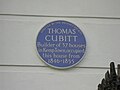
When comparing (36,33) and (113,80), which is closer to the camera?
(113,80)

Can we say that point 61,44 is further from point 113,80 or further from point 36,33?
point 113,80

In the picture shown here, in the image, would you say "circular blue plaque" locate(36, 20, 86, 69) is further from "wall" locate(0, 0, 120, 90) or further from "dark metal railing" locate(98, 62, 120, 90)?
"dark metal railing" locate(98, 62, 120, 90)

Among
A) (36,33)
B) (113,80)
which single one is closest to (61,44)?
(36,33)

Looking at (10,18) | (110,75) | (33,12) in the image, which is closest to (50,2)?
(33,12)

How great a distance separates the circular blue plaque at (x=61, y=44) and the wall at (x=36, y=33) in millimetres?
51

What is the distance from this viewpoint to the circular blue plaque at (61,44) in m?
2.85

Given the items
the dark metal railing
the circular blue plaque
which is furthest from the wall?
the dark metal railing

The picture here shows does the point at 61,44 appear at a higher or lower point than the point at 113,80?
higher

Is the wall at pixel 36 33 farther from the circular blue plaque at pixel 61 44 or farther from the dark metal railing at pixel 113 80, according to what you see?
the dark metal railing at pixel 113 80

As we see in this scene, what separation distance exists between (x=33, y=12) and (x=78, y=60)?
2.16 ft

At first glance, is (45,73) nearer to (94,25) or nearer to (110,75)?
(94,25)

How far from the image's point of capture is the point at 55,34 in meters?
2.91

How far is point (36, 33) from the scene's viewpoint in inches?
114

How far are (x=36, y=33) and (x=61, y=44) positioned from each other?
0.27 m
